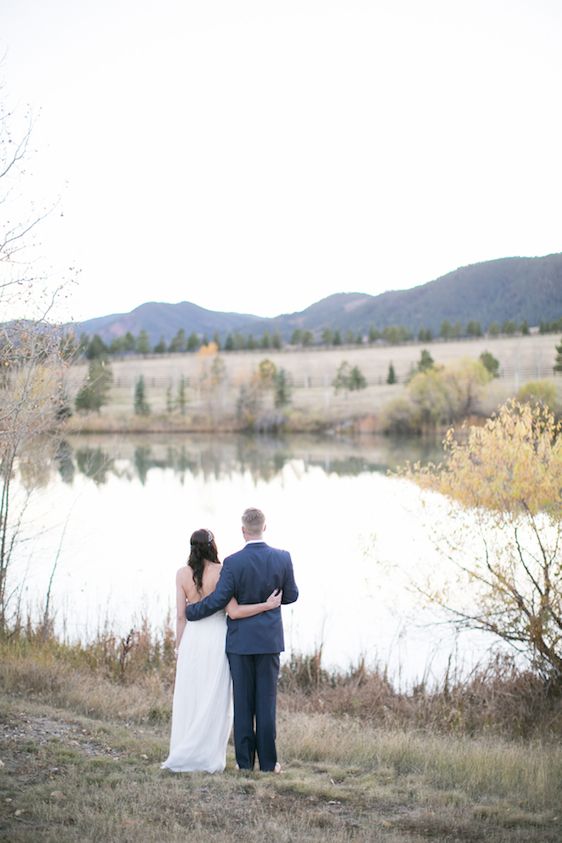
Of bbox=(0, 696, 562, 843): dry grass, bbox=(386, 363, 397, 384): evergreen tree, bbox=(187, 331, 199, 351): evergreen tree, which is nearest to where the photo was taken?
bbox=(0, 696, 562, 843): dry grass

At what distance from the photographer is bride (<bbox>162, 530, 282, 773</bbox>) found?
650cm

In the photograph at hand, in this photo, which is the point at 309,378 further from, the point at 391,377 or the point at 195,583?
the point at 195,583

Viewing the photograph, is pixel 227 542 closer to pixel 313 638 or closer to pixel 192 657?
pixel 313 638

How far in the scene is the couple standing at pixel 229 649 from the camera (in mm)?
→ 6344

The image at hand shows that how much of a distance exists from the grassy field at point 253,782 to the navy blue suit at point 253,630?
1.48ft

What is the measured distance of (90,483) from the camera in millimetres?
38656

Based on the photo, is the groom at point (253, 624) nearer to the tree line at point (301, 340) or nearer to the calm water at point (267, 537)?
the calm water at point (267, 537)

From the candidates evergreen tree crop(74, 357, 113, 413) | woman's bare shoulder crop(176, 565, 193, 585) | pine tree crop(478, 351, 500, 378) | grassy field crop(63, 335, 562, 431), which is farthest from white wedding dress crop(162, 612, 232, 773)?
pine tree crop(478, 351, 500, 378)

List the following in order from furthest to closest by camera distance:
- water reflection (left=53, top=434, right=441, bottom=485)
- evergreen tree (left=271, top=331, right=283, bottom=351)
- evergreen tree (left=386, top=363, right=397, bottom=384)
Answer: evergreen tree (left=271, top=331, right=283, bottom=351)
evergreen tree (left=386, top=363, right=397, bottom=384)
water reflection (left=53, top=434, right=441, bottom=485)

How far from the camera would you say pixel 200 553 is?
6621mm

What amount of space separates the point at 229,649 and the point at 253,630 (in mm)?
247

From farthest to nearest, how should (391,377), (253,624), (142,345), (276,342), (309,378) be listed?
(276,342), (142,345), (309,378), (391,377), (253,624)

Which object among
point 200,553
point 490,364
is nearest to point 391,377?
point 490,364

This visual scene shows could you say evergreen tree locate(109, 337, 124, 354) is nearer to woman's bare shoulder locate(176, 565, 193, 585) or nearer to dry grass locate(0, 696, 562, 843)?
dry grass locate(0, 696, 562, 843)
